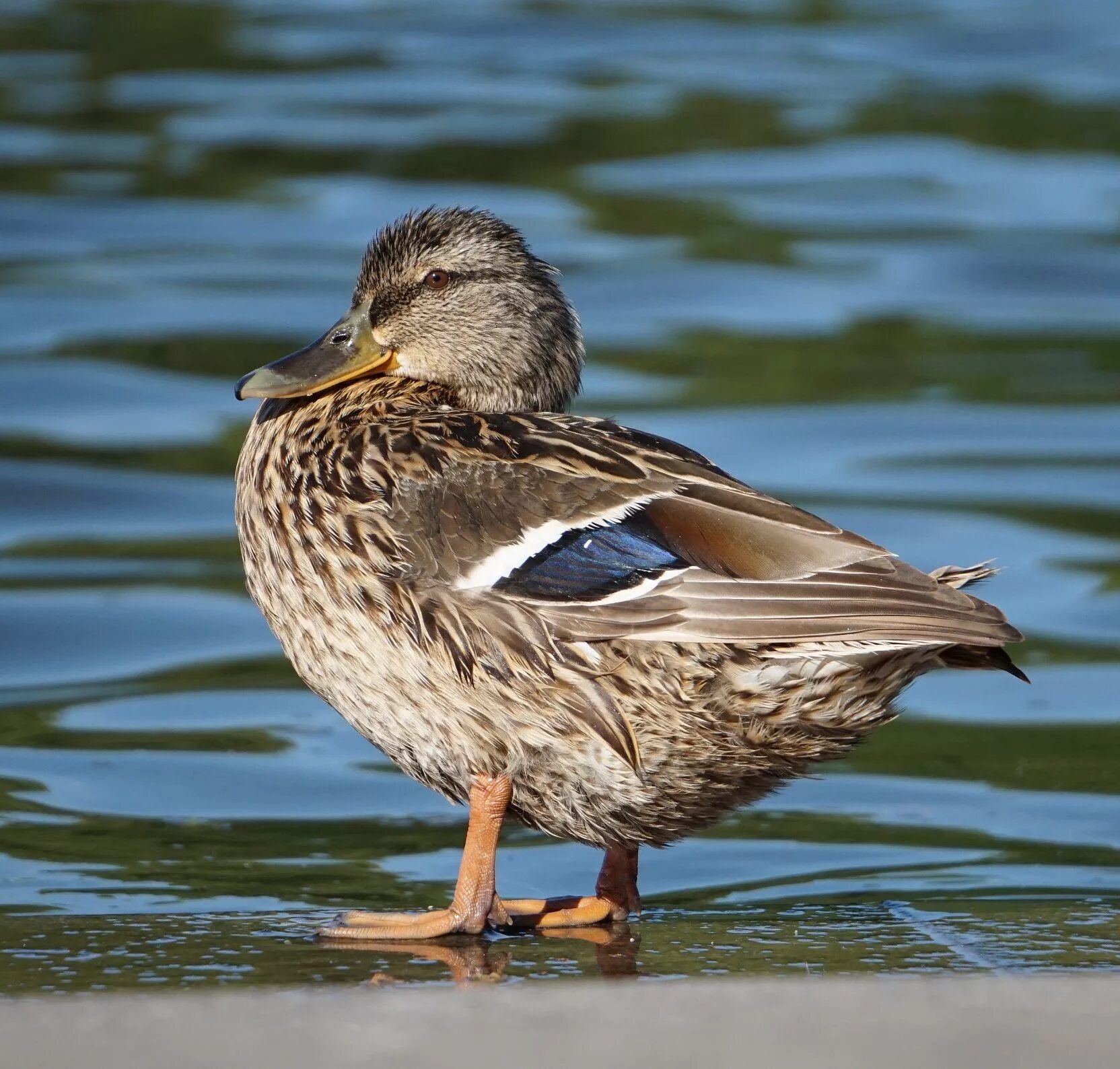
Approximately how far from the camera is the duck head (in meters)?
5.81

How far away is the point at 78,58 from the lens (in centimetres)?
2097

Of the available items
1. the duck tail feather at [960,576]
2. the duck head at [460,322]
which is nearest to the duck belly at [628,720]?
the duck tail feather at [960,576]

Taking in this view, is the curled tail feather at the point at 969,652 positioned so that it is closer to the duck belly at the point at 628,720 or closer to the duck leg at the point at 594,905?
the duck belly at the point at 628,720

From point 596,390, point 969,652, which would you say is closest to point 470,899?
point 969,652

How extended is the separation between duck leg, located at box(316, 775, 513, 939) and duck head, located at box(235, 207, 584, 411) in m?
1.34

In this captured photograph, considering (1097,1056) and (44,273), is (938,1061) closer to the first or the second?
(1097,1056)

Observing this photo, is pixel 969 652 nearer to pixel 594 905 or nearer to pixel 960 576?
pixel 960 576

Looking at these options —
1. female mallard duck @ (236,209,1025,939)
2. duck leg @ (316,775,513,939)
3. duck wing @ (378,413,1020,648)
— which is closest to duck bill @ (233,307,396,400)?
female mallard duck @ (236,209,1025,939)

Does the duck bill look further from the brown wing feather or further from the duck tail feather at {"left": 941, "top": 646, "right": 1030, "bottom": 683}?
the duck tail feather at {"left": 941, "top": 646, "right": 1030, "bottom": 683}

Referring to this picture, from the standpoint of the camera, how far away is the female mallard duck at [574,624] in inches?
185

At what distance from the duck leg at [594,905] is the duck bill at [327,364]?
143cm

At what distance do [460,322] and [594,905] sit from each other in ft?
5.38

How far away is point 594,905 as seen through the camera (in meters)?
5.07

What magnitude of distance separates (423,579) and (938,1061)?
104 inches
